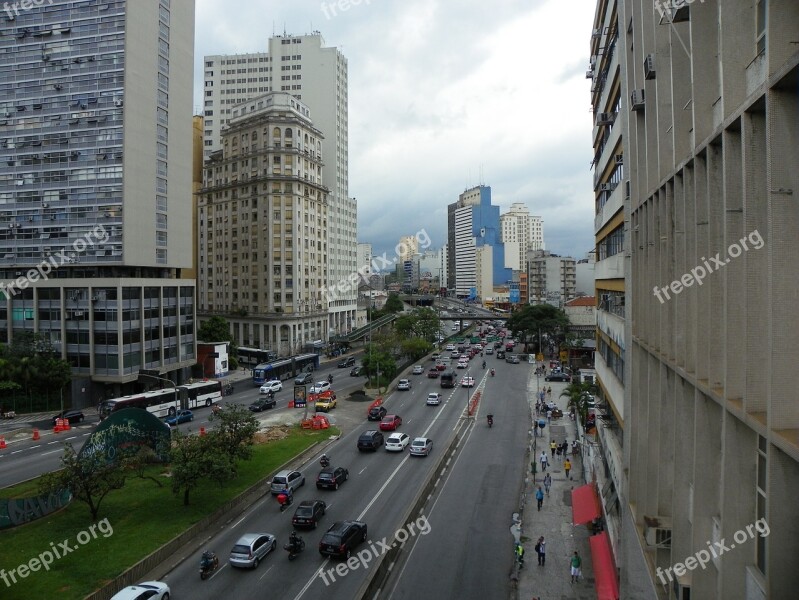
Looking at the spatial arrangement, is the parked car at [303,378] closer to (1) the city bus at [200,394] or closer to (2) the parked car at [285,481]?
(1) the city bus at [200,394]

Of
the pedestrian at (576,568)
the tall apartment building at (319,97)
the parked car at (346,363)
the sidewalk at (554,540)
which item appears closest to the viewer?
the sidewalk at (554,540)

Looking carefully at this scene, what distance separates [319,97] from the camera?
111 metres

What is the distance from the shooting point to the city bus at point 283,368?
63.2m

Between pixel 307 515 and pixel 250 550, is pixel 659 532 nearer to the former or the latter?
pixel 250 550

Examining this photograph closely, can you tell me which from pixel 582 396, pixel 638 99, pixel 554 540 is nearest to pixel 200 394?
pixel 582 396

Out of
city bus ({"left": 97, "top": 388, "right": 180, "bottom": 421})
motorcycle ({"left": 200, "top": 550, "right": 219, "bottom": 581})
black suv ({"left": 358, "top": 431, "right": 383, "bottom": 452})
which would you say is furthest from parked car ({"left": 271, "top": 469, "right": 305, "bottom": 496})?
city bus ({"left": 97, "top": 388, "right": 180, "bottom": 421})

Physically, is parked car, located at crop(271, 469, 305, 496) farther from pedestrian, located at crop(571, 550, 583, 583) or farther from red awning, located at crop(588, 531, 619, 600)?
red awning, located at crop(588, 531, 619, 600)

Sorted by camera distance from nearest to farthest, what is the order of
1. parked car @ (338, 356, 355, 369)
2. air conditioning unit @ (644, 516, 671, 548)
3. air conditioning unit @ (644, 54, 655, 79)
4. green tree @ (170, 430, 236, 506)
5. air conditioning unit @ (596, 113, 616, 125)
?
air conditioning unit @ (644, 516, 671, 548) < air conditioning unit @ (644, 54, 655, 79) < air conditioning unit @ (596, 113, 616, 125) < green tree @ (170, 430, 236, 506) < parked car @ (338, 356, 355, 369)

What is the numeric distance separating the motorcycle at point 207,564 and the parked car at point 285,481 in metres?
7.75

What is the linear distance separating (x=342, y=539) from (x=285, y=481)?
8.20m

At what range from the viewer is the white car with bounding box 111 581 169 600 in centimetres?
1711

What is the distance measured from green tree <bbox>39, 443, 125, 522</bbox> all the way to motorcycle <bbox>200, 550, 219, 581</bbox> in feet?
21.4

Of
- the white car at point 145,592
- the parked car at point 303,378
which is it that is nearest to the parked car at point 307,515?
the white car at point 145,592

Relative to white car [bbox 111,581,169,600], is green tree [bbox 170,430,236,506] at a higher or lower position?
higher
